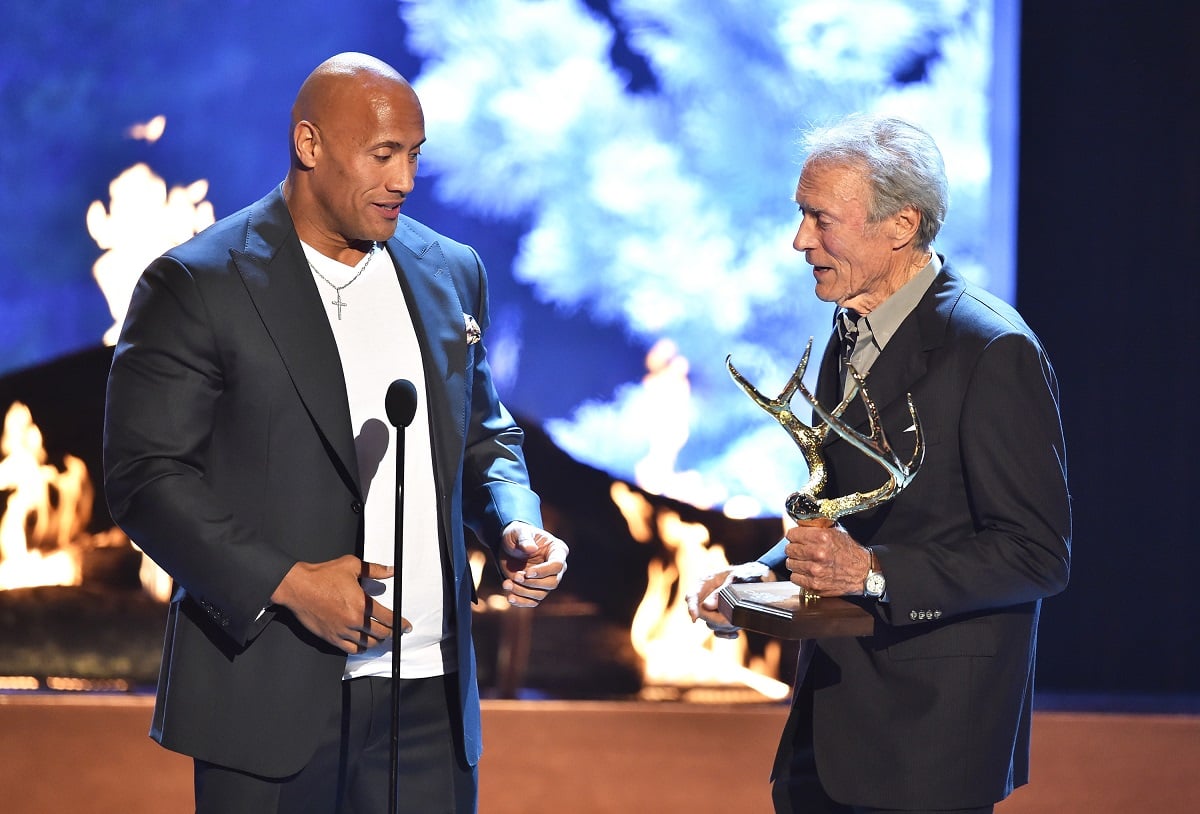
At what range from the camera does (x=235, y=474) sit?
1938 millimetres

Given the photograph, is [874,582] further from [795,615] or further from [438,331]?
[438,331]

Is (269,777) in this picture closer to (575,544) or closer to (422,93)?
(575,544)

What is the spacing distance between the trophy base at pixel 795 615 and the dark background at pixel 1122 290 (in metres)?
2.14

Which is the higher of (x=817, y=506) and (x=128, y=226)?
(x=128, y=226)

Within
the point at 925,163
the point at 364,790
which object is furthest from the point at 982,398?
the point at 364,790

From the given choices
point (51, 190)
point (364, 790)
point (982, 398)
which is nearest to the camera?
point (982, 398)

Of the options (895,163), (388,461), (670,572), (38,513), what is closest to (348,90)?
(388,461)

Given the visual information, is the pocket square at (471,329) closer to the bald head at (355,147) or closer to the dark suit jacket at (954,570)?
the bald head at (355,147)

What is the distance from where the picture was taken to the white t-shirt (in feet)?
6.66

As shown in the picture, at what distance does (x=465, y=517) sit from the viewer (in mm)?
2299

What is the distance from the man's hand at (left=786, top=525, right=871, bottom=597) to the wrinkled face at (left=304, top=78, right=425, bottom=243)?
0.85m

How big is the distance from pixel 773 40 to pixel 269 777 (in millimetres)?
2738

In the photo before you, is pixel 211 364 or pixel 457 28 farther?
pixel 457 28

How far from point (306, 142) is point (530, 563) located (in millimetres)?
788
